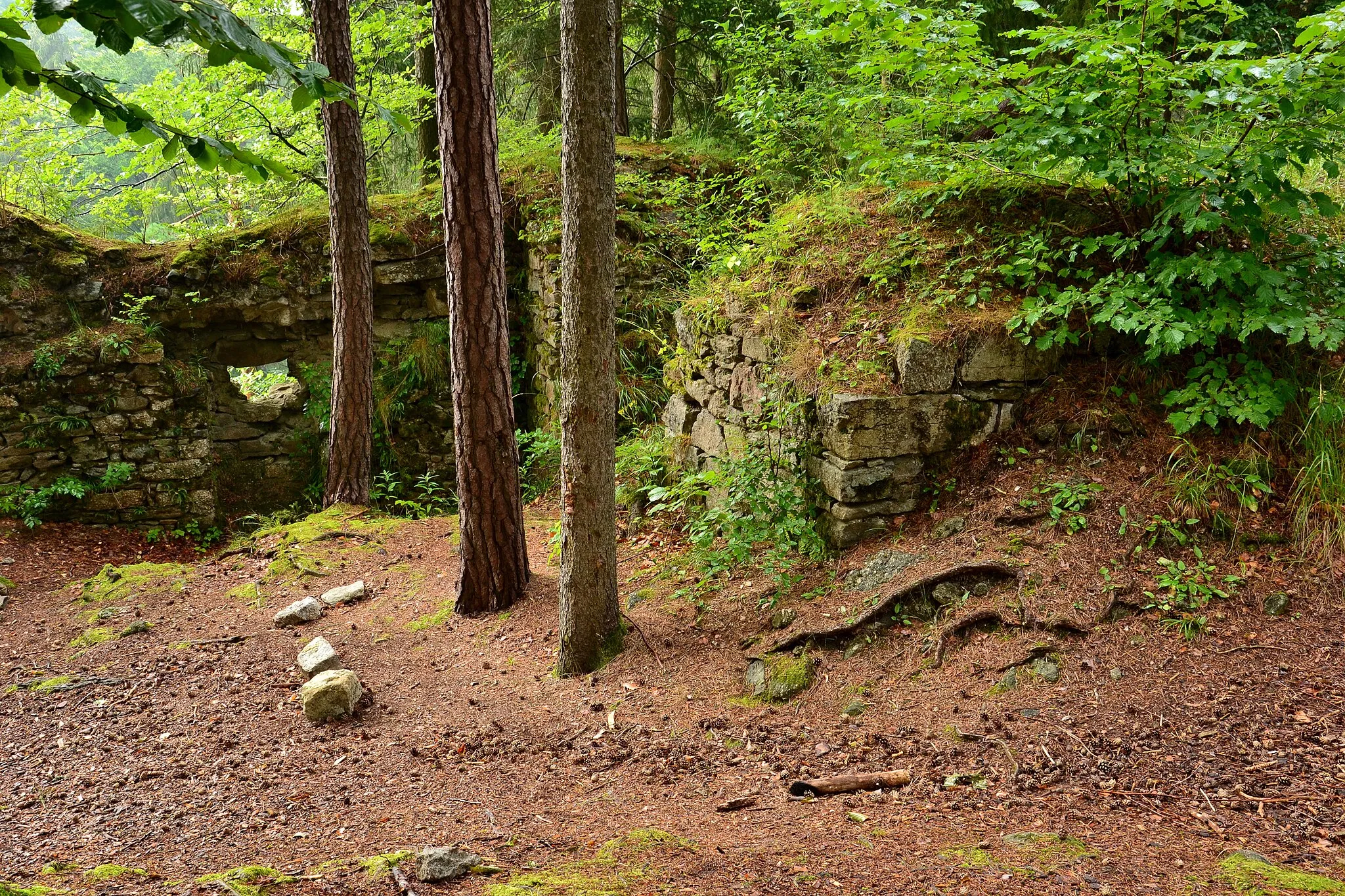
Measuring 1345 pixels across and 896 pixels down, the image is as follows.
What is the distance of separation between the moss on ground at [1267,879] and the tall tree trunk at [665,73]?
10.7m

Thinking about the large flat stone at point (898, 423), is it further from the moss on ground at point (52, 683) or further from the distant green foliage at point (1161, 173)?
the moss on ground at point (52, 683)

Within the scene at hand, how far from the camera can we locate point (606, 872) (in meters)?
2.49

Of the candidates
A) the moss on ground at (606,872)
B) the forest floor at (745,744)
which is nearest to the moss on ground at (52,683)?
the forest floor at (745,744)

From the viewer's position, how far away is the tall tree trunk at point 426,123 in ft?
36.2

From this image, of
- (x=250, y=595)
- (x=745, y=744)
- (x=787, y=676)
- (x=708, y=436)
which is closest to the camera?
(x=745, y=744)

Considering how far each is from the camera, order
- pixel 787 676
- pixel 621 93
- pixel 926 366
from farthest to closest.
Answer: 1. pixel 621 93
2. pixel 926 366
3. pixel 787 676

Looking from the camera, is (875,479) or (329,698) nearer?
(329,698)

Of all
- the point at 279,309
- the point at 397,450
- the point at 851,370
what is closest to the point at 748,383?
the point at 851,370

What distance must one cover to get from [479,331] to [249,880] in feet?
12.3

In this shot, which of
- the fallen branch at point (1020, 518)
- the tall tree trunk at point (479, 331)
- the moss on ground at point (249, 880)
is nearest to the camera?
the moss on ground at point (249, 880)

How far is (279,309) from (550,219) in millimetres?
3622

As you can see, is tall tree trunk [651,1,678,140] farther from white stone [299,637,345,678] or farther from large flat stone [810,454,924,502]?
white stone [299,637,345,678]

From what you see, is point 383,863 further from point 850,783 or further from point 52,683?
point 52,683

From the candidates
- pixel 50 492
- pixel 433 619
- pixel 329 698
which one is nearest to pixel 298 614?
pixel 433 619
